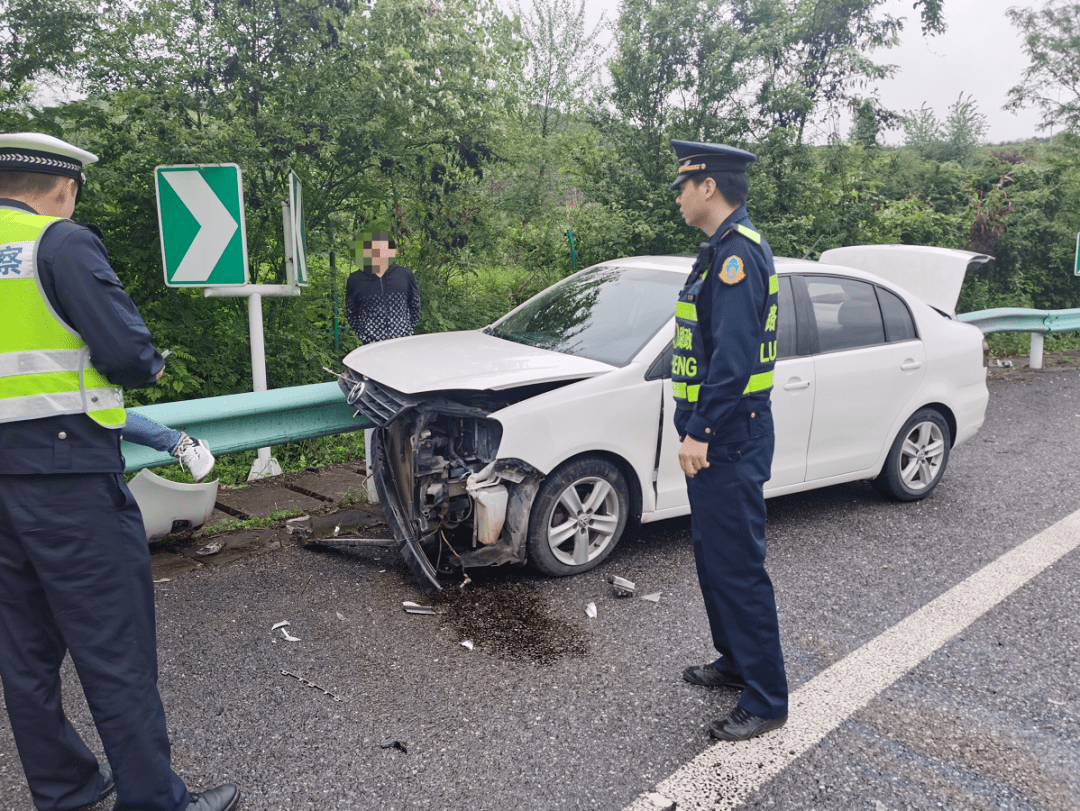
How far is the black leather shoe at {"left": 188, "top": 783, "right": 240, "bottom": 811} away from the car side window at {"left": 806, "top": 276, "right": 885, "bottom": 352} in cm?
413

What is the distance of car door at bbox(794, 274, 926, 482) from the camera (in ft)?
17.8

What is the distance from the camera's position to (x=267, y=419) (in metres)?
5.00

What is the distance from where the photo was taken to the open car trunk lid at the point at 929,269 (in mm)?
6988

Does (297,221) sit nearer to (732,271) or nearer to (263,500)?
(263,500)

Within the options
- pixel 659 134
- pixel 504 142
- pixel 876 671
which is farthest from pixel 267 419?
pixel 659 134

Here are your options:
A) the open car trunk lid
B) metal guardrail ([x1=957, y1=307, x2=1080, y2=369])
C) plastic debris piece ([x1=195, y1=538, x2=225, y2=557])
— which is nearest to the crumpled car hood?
plastic debris piece ([x1=195, y1=538, x2=225, y2=557])

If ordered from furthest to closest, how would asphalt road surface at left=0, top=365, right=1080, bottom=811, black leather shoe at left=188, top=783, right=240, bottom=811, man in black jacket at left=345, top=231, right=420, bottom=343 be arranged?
man in black jacket at left=345, top=231, right=420, bottom=343
asphalt road surface at left=0, top=365, right=1080, bottom=811
black leather shoe at left=188, top=783, right=240, bottom=811

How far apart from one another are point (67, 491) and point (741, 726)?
7.83ft

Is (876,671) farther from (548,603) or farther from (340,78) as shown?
(340,78)

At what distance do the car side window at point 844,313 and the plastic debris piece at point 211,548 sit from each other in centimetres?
380

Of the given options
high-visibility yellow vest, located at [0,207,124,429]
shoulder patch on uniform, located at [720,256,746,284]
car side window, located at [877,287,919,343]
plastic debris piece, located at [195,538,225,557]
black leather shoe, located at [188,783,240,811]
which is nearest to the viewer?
high-visibility yellow vest, located at [0,207,124,429]

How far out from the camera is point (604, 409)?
15.0 ft

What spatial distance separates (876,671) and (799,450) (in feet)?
6.18

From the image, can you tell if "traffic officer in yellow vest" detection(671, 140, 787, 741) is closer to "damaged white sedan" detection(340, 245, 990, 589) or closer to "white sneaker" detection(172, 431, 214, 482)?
"damaged white sedan" detection(340, 245, 990, 589)
